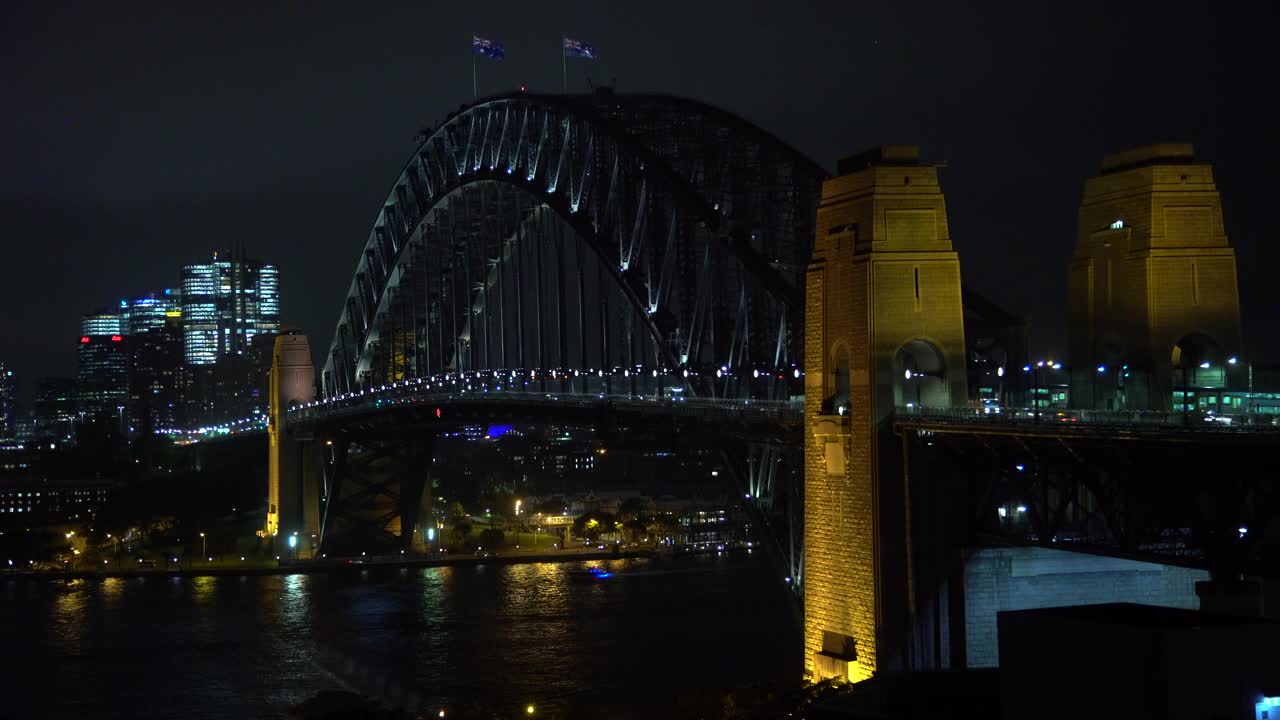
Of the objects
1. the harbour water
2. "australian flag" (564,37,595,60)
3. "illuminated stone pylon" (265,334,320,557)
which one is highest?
"australian flag" (564,37,595,60)

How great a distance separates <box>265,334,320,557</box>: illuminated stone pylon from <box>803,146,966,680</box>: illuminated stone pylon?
207 feet

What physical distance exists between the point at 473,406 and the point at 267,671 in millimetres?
22545

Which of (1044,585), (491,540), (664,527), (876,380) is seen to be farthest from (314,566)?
(1044,585)

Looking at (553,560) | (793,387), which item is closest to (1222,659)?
(793,387)

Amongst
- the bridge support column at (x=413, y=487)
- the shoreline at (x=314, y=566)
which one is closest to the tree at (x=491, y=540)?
the shoreline at (x=314, y=566)

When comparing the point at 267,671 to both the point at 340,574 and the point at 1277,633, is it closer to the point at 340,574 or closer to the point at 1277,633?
the point at 340,574

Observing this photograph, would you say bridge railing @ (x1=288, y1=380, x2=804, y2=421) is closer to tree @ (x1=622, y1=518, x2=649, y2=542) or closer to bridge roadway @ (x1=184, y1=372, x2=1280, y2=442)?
bridge roadway @ (x1=184, y1=372, x2=1280, y2=442)

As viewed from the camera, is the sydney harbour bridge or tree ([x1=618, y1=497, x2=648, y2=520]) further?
tree ([x1=618, y1=497, x2=648, y2=520])

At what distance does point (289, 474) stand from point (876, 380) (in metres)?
67.1

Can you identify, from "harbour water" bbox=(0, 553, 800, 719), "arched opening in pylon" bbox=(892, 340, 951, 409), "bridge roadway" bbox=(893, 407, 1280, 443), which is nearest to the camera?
"bridge roadway" bbox=(893, 407, 1280, 443)

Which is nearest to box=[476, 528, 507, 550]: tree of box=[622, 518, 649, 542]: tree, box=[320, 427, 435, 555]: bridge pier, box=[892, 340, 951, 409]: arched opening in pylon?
box=[320, 427, 435, 555]: bridge pier

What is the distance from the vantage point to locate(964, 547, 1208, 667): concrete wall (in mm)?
31422

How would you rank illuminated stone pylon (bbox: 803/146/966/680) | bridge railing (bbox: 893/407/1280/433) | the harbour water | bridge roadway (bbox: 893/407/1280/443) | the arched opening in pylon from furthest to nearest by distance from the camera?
the harbour water → the arched opening in pylon → illuminated stone pylon (bbox: 803/146/966/680) → bridge railing (bbox: 893/407/1280/433) → bridge roadway (bbox: 893/407/1280/443)

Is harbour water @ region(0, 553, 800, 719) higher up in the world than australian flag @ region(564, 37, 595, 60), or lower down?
lower down
